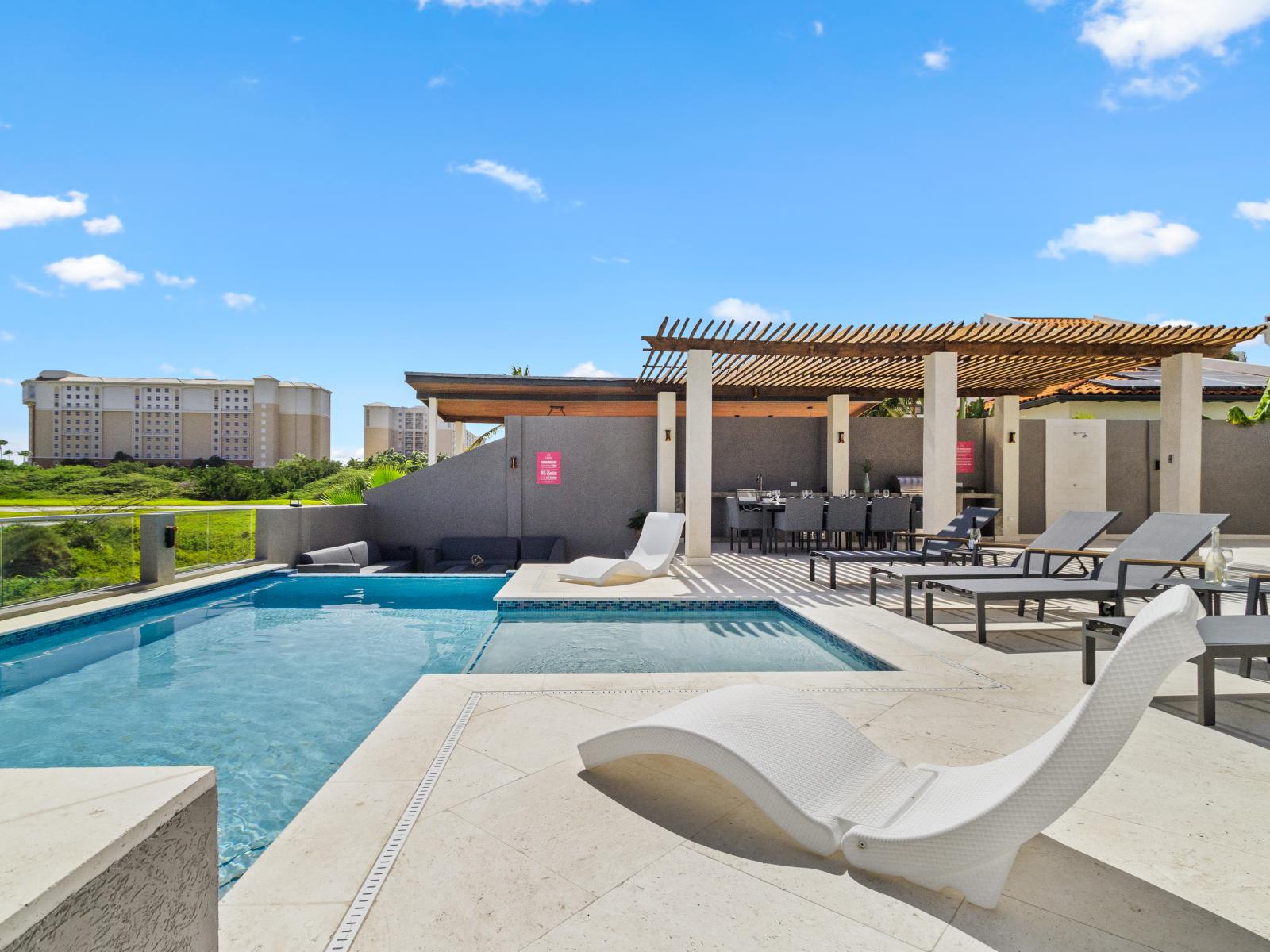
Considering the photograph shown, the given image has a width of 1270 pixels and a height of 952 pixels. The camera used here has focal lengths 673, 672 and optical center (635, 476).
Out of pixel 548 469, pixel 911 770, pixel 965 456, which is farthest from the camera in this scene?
pixel 965 456

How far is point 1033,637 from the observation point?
5035 millimetres

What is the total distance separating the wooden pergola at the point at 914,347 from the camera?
9117 millimetres

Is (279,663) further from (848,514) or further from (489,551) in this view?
(848,514)

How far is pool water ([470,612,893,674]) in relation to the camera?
4758 millimetres

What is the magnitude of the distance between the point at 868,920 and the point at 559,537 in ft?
31.7

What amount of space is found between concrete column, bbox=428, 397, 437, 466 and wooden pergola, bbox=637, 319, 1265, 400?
4.96 meters

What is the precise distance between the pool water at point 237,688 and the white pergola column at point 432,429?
735cm

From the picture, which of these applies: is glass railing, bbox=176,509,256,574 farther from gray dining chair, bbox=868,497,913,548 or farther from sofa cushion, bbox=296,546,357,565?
gray dining chair, bbox=868,497,913,548

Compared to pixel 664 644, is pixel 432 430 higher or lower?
higher

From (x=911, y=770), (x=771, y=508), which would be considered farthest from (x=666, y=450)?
(x=911, y=770)

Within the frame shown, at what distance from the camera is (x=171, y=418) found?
167 feet

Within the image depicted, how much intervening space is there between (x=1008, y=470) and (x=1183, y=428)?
3124 mm

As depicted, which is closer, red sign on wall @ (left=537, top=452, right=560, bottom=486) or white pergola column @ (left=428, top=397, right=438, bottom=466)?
red sign on wall @ (left=537, top=452, right=560, bottom=486)

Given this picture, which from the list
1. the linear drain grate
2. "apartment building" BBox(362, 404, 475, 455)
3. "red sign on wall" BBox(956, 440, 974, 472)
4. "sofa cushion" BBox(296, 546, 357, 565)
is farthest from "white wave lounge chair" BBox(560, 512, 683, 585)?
"apartment building" BBox(362, 404, 475, 455)
